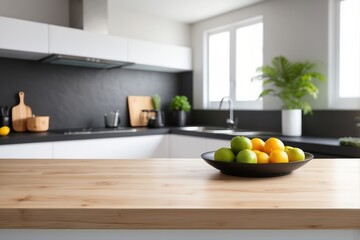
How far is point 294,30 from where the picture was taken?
323 cm

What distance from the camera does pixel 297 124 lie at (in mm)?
2951

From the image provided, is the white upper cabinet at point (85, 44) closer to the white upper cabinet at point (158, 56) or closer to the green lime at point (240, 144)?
the white upper cabinet at point (158, 56)

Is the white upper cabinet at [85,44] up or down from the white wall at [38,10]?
down

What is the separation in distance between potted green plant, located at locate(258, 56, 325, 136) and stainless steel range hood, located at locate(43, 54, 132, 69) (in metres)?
1.57

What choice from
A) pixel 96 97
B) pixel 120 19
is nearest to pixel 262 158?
pixel 96 97

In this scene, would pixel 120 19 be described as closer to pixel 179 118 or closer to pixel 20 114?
pixel 179 118

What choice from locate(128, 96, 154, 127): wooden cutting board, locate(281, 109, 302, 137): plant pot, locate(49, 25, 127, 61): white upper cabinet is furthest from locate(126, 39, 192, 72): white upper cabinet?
locate(281, 109, 302, 137): plant pot

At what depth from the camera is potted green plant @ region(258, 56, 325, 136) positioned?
9.41 ft

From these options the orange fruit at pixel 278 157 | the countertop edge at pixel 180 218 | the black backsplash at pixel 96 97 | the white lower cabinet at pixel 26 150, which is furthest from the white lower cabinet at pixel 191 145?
the countertop edge at pixel 180 218

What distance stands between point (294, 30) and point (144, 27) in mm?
1809

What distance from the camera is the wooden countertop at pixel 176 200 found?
81cm

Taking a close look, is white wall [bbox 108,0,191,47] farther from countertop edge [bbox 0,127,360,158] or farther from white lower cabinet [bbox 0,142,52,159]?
white lower cabinet [bbox 0,142,52,159]

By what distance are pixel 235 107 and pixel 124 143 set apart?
1472 mm

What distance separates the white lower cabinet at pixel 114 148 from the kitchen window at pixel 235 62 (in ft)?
3.49
